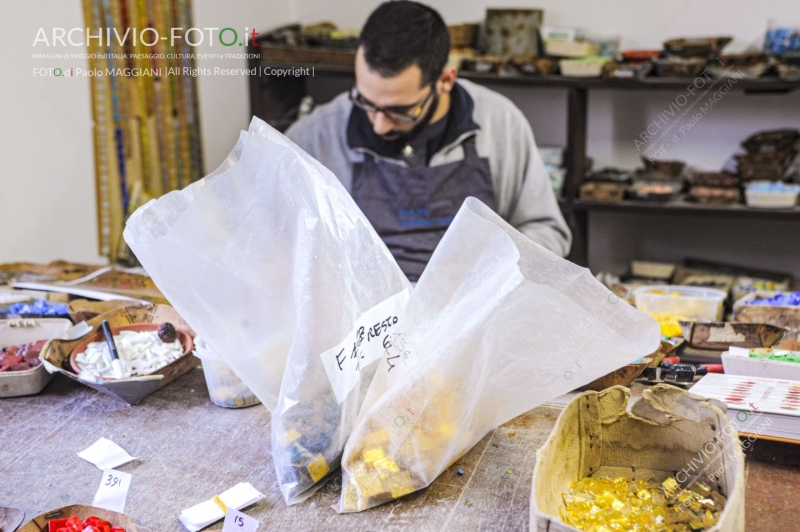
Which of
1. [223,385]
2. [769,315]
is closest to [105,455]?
[223,385]

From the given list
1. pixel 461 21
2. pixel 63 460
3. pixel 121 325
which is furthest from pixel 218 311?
pixel 461 21

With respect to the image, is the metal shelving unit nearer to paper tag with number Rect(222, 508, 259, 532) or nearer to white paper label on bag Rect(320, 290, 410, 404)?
white paper label on bag Rect(320, 290, 410, 404)

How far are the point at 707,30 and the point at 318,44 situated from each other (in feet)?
5.45

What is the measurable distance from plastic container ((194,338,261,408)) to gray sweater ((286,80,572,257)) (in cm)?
107

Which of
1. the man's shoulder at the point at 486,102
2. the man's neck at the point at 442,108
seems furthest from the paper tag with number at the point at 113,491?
the man's shoulder at the point at 486,102

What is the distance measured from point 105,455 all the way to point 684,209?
8.14 feet

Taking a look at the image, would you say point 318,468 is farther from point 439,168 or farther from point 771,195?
point 771,195

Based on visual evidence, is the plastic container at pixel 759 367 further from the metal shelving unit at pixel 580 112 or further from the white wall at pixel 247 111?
the white wall at pixel 247 111

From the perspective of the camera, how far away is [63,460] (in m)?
1.26

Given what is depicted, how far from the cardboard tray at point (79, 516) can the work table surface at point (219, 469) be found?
0.12 feet

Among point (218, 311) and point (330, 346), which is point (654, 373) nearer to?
point (330, 346)

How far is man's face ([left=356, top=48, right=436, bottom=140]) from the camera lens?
2047 mm

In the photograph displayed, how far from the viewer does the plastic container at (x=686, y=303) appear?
1779 millimetres

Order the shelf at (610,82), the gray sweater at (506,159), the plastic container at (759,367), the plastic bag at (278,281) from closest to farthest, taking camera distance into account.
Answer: the plastic bag at (278,281), the plastic container at (759,367), the gray sweater at (506,159), the shelf at (610,82)
